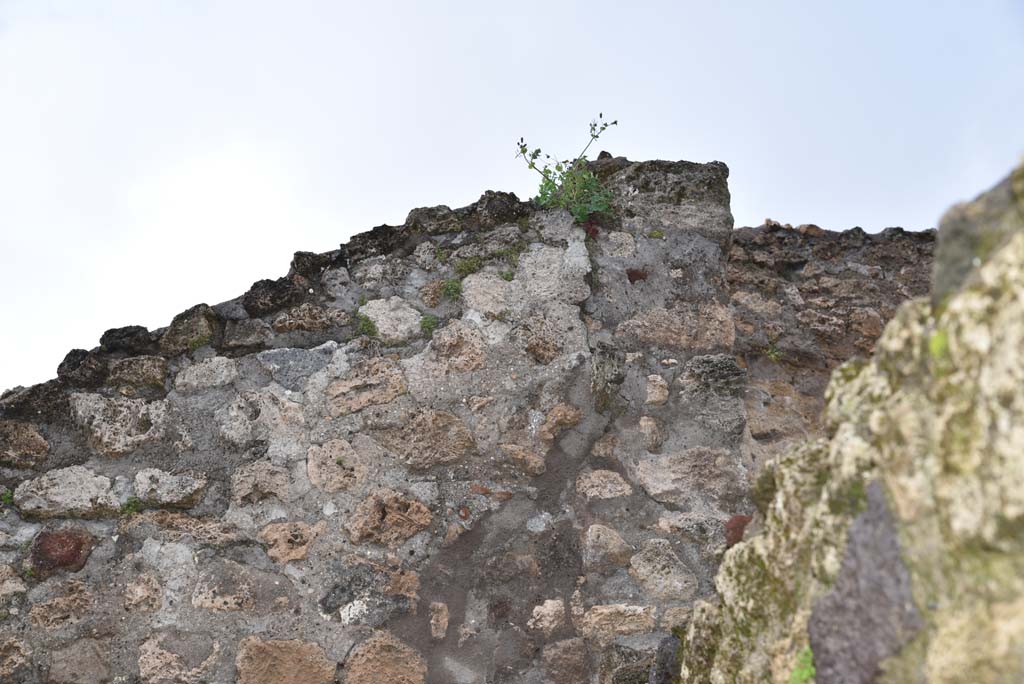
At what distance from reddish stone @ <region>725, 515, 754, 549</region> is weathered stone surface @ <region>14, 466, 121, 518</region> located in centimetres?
198

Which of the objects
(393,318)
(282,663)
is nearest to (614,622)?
(282,663)

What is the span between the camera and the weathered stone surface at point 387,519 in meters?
2.83

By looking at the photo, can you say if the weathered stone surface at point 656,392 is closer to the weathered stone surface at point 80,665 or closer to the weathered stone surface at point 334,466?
the weathered stone surface at point 334,466

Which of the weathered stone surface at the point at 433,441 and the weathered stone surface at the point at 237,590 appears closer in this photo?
the weathered stone surface at the point at 237,590

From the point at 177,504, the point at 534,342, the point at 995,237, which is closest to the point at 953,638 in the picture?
the point at 995,237

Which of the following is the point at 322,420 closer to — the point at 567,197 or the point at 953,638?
the point at 567,197

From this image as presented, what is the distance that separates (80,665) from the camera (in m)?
2.61

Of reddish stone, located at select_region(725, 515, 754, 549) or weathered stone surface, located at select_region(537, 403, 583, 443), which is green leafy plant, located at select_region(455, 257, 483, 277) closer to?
weathered stone surface, located at select_region(537, 403, 583, 443)

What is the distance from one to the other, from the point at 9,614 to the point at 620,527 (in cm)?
193

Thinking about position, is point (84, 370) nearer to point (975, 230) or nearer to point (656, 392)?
point (656, 392)

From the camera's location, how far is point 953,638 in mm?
1075

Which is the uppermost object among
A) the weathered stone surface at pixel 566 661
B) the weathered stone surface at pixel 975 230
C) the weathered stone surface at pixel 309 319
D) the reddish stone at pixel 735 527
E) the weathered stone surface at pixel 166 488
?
the weathered stone surface at pixel 309 319

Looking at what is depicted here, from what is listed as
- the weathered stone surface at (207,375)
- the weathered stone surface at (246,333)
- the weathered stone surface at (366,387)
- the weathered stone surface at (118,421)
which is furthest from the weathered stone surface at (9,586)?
the weathered stone surface at (366,387)

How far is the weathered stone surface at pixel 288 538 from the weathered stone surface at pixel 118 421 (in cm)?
52
